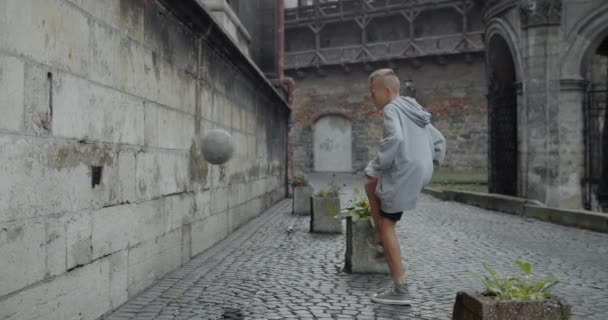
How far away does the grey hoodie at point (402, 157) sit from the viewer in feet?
12.1

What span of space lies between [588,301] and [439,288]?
1019 millimetres

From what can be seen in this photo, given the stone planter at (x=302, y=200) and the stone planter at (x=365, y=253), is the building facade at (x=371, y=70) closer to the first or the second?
the stone planter at (x=302, y=200)

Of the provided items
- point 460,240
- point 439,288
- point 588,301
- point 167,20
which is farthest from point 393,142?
point 460,240

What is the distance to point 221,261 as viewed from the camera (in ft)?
17.3

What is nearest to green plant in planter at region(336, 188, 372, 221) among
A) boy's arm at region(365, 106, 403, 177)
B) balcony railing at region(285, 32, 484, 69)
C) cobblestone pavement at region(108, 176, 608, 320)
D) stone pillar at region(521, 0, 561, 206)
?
cobblestone pavement at region(108, 176, 608, 320)

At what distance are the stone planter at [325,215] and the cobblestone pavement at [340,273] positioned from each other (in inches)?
9.4

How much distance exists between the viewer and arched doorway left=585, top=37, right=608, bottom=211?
35.0 feet

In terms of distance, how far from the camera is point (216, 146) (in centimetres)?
531

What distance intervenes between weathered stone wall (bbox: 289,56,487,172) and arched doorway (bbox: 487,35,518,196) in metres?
13.0

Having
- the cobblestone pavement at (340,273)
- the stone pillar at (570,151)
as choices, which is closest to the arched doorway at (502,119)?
the stone pillar at (570,151)

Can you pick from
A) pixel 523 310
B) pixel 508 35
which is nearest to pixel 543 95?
pixel 508 35

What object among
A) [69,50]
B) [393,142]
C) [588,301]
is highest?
[69,50]

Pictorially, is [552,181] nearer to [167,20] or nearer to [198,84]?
[198,84]

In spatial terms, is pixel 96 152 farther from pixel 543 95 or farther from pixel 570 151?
pixel 570 151
